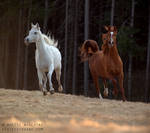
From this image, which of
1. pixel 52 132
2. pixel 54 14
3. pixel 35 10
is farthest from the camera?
pixel 54 14

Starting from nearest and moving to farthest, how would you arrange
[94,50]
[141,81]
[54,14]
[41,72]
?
[41,72] < [94,50] < [141,81] < [54,14]

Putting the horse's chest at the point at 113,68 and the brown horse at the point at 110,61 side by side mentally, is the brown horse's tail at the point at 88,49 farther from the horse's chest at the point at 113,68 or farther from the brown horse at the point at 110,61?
the horse's chest at the point at 113,68

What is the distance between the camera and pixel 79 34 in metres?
32.2

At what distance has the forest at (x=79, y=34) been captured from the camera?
28344 millimetres

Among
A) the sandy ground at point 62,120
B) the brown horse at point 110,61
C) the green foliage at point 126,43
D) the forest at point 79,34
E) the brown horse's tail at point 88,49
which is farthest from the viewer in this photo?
the forest at point 79,34

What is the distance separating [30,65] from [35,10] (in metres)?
10.7

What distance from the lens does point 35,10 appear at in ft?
112

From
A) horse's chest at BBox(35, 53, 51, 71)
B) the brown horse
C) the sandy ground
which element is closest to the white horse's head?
horse's chest at BBox(35, 53, 51, 71)

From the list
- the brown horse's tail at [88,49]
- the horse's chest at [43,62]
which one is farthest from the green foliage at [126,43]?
the horse's chest at [43,62]

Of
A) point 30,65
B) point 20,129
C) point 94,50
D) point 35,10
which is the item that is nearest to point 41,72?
point 94,50

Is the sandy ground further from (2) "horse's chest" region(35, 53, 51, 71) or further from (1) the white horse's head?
(1) the white horse's head

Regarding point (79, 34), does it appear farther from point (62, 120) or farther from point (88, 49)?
point (62, 120)

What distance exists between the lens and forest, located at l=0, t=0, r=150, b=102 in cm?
2834

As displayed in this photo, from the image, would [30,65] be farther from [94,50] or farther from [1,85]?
[94,50]
